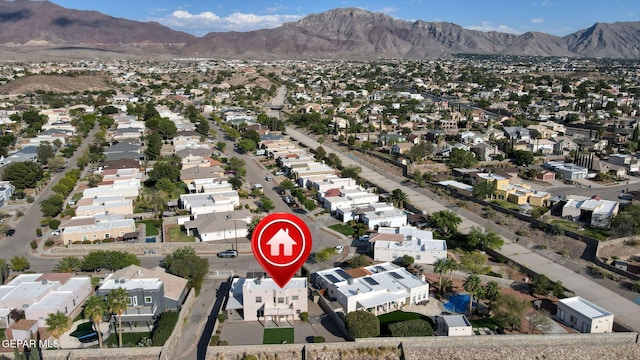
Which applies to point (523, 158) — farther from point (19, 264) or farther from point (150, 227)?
point (19, 264)

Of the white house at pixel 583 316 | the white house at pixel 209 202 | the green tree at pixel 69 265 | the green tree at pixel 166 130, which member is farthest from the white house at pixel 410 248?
the green tree at pixel 166 130

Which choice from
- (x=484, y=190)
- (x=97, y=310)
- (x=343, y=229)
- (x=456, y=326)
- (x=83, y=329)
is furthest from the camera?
(x=484, y=190)

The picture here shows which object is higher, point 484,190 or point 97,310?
point 484,190

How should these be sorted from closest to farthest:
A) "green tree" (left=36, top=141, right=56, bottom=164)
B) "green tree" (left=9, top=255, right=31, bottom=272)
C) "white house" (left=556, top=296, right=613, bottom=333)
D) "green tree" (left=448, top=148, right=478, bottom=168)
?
1. "white house" (left=556, top=296, right=613, bottom=333)
2. "green tree" (left=9, top=255, right=31, bottom=272)
3. "green tree" (left=448, top=148, right=478, bottom=168)
4. "green tree" (left=36, top=141, right=56, bottom=164)

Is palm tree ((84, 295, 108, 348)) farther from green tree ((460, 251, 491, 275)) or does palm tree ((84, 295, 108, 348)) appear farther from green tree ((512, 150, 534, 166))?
green tree ((512, 150, 534, 166))

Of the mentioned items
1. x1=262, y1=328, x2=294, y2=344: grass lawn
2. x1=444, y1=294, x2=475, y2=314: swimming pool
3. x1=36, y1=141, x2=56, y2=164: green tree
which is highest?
x1=36, y1=141, x2=56, y2=164: green tree

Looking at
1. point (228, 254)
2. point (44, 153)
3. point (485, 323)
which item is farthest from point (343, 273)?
point (44, 153)

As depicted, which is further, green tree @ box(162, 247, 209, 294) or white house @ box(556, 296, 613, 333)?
green tree @ box(162, 247, 209, 294)

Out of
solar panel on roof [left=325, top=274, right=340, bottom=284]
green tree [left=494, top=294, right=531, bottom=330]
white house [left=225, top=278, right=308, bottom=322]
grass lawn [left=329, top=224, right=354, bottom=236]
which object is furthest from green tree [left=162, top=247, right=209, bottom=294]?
green tree [left=494, top=294, right=531, bottom=330]
